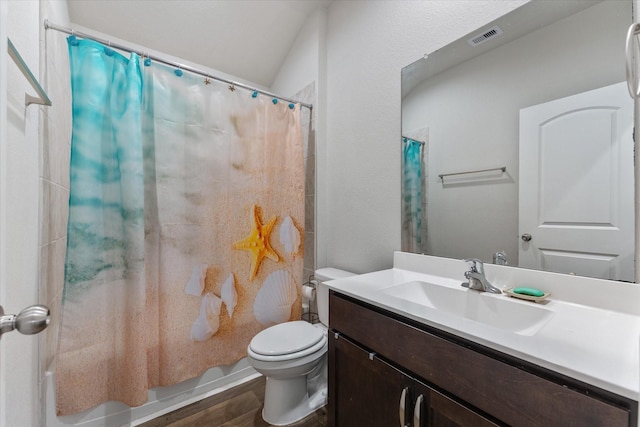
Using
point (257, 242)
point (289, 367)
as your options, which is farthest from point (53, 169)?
point (289, 367)

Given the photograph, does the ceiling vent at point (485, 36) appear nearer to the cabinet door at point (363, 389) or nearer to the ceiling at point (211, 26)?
the ceiling at point (211, 26)

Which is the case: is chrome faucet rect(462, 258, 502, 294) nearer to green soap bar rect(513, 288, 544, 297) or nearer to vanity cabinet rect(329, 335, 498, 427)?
green soap bar rect(513, 288, 544, 297)

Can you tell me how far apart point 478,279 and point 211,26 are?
225 centimetres

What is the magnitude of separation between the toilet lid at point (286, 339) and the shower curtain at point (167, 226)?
0.31m

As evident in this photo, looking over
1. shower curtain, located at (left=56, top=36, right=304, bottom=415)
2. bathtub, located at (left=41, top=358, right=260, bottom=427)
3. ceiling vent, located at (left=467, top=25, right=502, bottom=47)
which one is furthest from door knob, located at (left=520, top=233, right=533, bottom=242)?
bathtub, located at (left=41, top=358, right=260, bottom=427)

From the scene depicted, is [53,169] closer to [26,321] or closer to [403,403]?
[26,321]

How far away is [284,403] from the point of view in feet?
4.68

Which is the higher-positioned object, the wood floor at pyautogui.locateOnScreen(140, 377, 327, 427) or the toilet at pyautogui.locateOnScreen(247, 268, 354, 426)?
the toilet at pyautogui.locateOnScreen(247, 268, 354, 426)

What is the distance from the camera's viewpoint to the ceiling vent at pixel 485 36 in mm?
1106

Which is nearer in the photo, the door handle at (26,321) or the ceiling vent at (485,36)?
the door handle at (26,321)

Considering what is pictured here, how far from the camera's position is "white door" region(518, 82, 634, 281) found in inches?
33.3

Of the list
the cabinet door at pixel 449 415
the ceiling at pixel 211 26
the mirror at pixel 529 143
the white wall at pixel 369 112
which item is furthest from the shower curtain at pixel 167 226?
the cabinet door at pixel 449 415

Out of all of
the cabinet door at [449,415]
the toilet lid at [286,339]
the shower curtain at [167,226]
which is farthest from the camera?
the toilet lid at [286,339]

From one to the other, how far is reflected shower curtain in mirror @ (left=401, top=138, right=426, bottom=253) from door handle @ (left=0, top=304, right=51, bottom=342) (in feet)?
4.45
